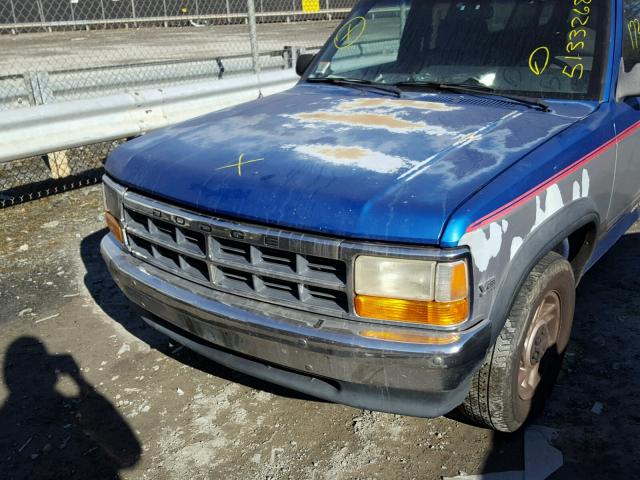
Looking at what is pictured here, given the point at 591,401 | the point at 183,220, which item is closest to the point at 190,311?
the point at 183,220

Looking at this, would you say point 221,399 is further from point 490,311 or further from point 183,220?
point 490,311

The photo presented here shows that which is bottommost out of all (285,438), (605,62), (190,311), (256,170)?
(285,438)

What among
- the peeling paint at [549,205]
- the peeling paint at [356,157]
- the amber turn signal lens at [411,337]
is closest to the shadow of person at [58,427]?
the amber turn signal lens at [411,337]

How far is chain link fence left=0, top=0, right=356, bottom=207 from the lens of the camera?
6.49 m

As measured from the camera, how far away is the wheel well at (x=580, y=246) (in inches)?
128

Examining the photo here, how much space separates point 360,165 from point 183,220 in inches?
29.2

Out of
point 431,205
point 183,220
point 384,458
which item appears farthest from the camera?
point 384,458

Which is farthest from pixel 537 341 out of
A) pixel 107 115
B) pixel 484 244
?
pixel 107 115

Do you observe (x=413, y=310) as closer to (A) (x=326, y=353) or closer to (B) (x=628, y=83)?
(A) (x=326, y=353)

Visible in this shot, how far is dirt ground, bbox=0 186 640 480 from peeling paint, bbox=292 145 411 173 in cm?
127

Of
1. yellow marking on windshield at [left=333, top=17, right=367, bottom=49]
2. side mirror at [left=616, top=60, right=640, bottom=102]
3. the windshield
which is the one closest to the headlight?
the windshield

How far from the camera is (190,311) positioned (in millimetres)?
2711

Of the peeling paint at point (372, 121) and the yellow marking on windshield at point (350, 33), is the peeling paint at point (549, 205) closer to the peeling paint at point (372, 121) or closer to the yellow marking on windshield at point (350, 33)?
the peeling paint at point (372, 121)

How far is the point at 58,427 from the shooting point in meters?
3.18
